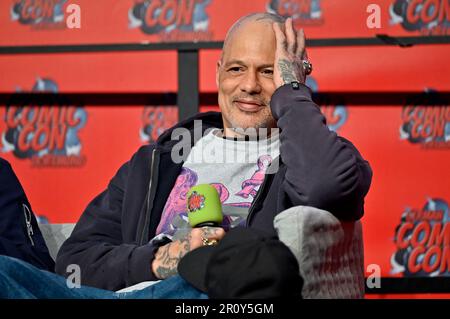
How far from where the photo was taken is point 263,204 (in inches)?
114

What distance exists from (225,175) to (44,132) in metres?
1.94

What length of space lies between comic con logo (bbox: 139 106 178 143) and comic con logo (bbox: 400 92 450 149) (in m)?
1.28

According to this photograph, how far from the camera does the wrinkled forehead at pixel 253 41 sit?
318 centimetres

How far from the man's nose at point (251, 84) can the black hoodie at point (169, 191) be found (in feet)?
0.82

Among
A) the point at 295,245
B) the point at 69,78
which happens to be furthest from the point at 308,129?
the point at 69,78

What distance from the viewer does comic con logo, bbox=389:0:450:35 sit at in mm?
4504

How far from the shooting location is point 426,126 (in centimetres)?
452

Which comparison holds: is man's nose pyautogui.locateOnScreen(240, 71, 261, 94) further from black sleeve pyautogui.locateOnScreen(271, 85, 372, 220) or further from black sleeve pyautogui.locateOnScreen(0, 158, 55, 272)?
black sleeve pyautogui.locateOnScreen(0, 158, 55, 272)

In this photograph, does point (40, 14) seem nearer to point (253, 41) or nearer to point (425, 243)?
point (253, 41)

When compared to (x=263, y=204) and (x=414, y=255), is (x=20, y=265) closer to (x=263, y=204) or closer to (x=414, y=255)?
(x=263, y=204)

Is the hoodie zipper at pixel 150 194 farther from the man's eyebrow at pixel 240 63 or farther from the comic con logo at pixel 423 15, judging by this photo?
the comic con logo at pixel 423 15

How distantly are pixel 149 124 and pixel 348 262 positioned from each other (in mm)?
2243

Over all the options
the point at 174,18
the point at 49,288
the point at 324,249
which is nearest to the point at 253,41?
the point at 324,249

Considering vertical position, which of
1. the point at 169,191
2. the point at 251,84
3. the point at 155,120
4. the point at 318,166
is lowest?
the point at 169,191
